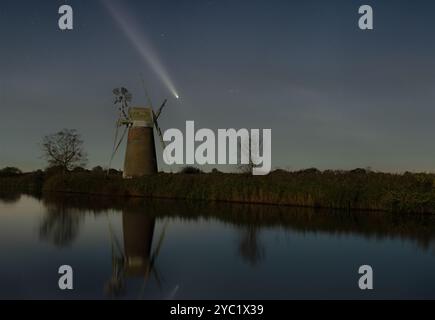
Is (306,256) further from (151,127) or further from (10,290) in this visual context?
(151,127)

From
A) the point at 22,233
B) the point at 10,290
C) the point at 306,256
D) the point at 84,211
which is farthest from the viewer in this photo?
the point at 84,211

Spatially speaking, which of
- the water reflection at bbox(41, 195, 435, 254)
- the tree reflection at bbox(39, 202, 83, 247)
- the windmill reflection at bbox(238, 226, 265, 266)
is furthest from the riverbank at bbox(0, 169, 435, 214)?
the tree reflection at bbox(39, 202, 83, 247)

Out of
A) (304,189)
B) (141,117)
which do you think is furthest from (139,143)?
(304,189)

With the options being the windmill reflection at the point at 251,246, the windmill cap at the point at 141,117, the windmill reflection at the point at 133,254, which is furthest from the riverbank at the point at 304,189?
the windmill reflection at the point at 133,254

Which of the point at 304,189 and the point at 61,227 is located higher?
the point at 304,189

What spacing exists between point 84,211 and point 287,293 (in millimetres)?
15147

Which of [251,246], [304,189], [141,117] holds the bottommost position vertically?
[251,246]

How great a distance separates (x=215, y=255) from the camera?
1070 centimetres

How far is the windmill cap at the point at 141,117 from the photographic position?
35.5 m

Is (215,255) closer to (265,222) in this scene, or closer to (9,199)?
(265,222)

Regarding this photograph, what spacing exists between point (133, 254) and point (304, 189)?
13865mm

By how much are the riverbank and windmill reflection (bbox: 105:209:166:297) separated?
346 inches
